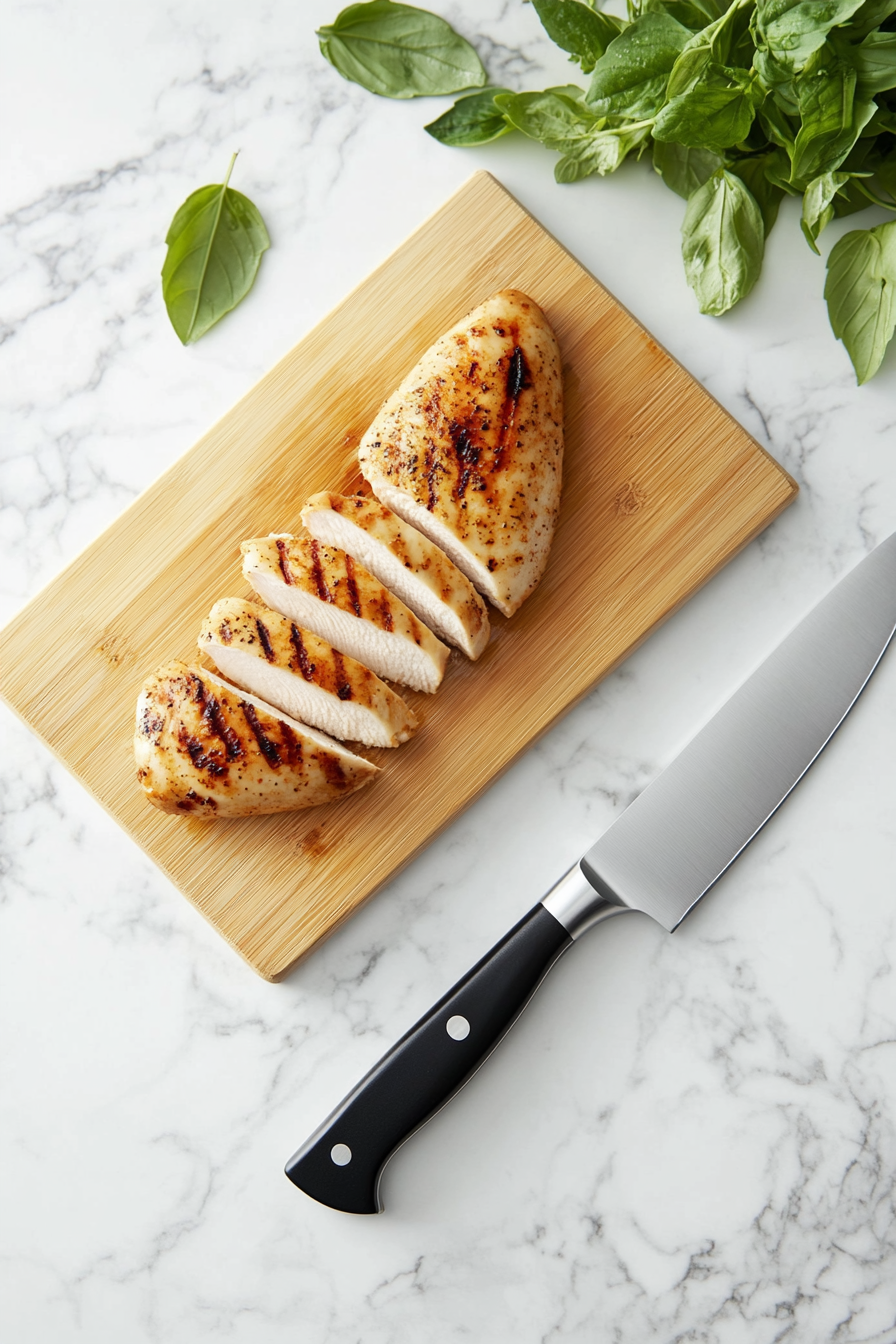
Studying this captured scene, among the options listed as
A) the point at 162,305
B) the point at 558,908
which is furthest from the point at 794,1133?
the point at 162,305

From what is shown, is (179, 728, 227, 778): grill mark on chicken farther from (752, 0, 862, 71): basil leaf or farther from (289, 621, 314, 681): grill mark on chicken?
(752, 0, 862, 71): basil leaf

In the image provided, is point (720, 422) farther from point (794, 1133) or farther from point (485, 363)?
point (794, 1133)

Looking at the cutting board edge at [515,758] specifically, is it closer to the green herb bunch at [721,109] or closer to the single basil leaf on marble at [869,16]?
the green herb bunch at [721,109]

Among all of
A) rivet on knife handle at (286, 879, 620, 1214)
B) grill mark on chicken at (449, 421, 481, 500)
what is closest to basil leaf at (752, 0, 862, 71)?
grill mark on chicken at (449, 421, 481, 500)

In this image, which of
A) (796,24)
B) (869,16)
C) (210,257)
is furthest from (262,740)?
(869,16)

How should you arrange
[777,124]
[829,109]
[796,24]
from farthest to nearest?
[777,124], [829,109], [796,24]

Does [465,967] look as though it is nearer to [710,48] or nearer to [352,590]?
[352,590]

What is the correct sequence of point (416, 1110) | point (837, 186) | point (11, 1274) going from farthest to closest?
1. point (11, 1274)
2. point (416, 1110)
3. point (837, 186)
